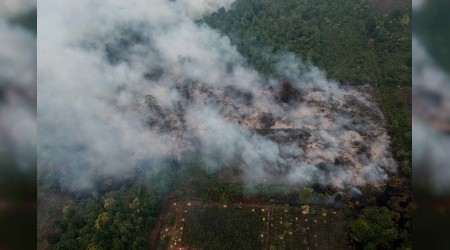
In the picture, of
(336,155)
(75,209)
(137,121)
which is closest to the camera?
(75,209)

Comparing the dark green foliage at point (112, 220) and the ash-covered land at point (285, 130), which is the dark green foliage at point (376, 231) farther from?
the dark green foliage at point (112, 220)

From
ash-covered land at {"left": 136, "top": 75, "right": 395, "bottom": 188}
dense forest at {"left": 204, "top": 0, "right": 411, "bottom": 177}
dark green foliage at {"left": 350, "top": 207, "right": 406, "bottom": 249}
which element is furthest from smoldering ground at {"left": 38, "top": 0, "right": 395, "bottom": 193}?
dark green foliage at {"left": 350, "top": 207, "right": 406, "bottom": 249}

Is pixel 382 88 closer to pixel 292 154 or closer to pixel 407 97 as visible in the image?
pixel 407 97

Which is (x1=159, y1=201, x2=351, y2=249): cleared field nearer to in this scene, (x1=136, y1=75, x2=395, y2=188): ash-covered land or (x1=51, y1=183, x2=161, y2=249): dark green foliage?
(x1=51, y1=183, x2=161, y2=249): dark green foliage

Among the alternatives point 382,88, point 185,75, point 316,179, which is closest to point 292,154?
point 316,179

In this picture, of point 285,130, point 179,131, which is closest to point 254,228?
point 285,130

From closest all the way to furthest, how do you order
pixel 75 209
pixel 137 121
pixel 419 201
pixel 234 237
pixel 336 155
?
pixel 419 201
pixel 234 237
pixel 75 209
pixel 336 155
pixel 137 121
